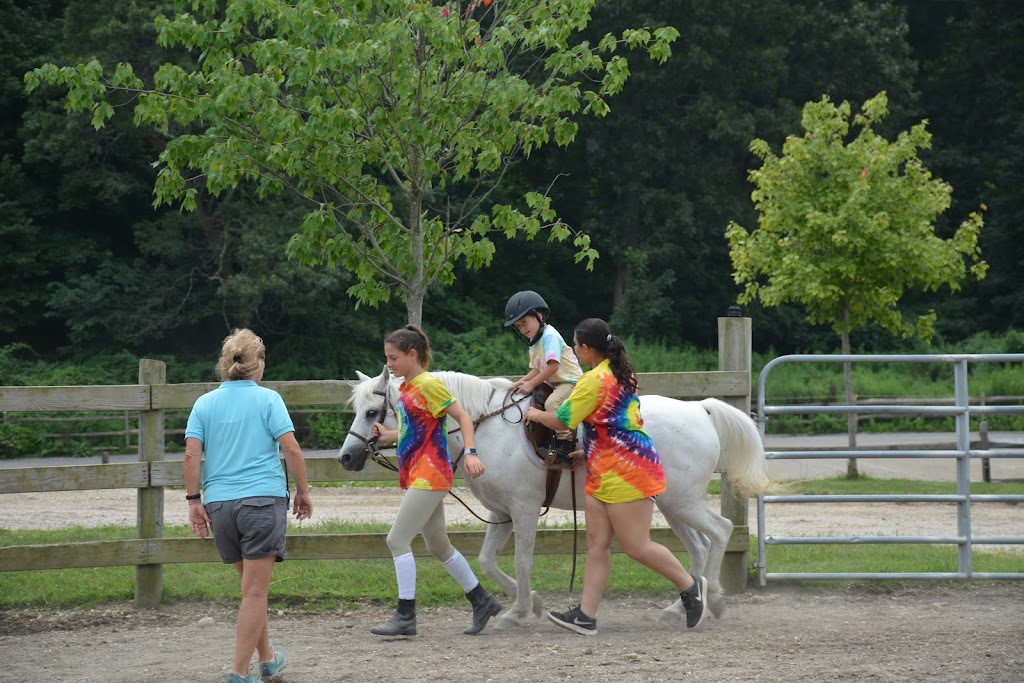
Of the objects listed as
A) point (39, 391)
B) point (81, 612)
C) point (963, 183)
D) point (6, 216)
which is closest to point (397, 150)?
point (39, 391)

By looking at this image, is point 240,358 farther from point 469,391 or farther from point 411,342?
point 469,391

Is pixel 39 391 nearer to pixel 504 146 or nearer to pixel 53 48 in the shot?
pixel 504 146

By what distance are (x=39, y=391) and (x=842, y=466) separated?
15980 millimetres

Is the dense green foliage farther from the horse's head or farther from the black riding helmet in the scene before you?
the black riding helmet

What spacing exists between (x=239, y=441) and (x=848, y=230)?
49.4ft

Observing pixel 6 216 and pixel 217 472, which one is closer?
pixel 217 472

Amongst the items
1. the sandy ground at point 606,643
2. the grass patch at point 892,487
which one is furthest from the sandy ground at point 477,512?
the sandy ground at point 606,643

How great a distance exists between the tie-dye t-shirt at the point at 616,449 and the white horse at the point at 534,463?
0.57m

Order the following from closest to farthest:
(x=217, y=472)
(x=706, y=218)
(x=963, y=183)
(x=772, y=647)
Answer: (x=217, y=472), (x=772, y=647), (x=706, y=218), (x=963, y=183)

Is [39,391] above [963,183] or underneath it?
underneath

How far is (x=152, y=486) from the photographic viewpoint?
7.53 metres

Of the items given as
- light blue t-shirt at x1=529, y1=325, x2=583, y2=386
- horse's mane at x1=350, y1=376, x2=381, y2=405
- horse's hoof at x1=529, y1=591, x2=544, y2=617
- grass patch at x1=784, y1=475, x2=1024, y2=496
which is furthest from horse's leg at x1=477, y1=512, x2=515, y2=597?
grass patch at x1=784, y1=475, x2=1024, y2=496

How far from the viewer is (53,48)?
95.0ft

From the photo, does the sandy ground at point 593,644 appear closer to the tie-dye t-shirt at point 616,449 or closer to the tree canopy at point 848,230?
the tie-dye t-shirt at point 616,449
